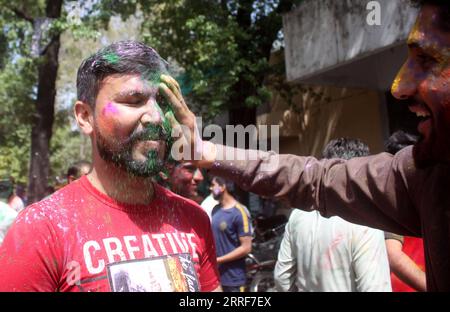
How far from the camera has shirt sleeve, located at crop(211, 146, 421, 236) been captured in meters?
1.90

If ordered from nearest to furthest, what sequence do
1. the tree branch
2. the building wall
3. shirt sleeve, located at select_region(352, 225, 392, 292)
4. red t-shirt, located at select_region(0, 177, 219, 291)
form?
1. red t-shirt, located at select_region(0, 177, 219, 291)
2. shirt sleeve, located at select_region(352, 225, 392, 292)
3. the building wall
4. the tree branch

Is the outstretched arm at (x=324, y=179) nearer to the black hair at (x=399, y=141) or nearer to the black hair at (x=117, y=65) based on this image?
the black hair at (x=117, y=65)

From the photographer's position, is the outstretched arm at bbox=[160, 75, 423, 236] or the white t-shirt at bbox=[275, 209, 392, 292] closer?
the outstretched arm at bbox=[160, 75, 423, 236]

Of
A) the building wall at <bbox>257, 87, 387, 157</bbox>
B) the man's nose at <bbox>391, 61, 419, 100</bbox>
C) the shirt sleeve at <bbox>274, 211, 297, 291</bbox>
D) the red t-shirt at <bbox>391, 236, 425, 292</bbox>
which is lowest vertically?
the shirt sleeve at <bbox>274, 211, 297, 291</bbox>

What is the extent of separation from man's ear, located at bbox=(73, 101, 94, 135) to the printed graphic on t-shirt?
59 centimetres

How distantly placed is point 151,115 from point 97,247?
532mm

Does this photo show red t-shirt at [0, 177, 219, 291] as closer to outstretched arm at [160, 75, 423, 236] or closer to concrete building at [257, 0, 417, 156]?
outstretched arm at [160, 75, 423, 236]

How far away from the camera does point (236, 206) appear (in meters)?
5.41

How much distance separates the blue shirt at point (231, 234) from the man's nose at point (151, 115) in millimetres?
3445

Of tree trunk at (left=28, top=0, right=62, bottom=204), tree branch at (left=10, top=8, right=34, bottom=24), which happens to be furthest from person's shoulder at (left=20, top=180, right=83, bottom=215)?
tree branch at (left=10, top=8, right=34, bottom=24)

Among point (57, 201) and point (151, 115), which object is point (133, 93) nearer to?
point (151, 115)
